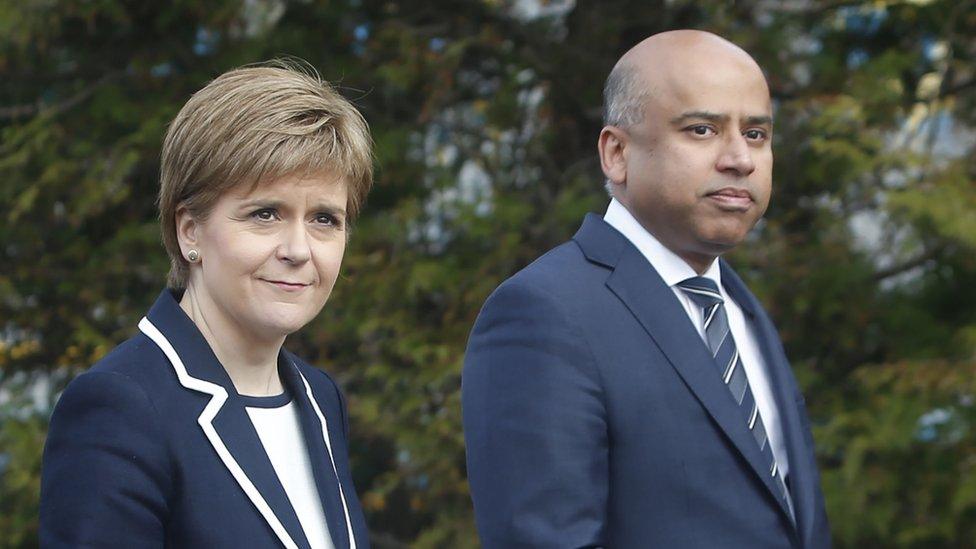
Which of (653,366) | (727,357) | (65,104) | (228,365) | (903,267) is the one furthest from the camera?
(65,104)

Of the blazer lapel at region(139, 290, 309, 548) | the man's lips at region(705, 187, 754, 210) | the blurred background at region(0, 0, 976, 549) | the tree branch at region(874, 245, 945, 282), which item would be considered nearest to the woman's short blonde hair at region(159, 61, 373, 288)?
the blazer lapel at region(139, 290, 309, 548)

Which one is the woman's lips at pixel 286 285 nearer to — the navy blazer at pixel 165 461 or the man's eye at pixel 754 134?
the navy blazer at pixel 165 461

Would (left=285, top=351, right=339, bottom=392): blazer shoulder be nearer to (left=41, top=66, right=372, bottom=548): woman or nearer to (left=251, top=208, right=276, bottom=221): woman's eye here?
(left=41, top=66, right=372, bottom=548): woman

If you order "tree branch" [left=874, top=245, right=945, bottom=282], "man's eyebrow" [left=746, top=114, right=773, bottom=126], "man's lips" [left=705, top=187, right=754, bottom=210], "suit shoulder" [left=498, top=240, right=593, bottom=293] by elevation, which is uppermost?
"tree branch" [left=874, top=245, right=945, bottom=282]

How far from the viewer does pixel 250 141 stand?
248 cm

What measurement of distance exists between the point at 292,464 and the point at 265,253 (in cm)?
39

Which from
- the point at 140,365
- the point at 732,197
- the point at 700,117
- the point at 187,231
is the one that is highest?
the point at 700,117

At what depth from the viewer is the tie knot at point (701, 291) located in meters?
2.86

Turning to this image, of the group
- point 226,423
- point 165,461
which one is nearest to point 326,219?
point 226,423

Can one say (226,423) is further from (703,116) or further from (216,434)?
(703,116)

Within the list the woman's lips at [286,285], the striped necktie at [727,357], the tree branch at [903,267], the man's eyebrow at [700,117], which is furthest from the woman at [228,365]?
the tree branch at [903,267]

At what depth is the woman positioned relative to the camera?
2.30 meters

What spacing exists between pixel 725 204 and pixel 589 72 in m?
3.98

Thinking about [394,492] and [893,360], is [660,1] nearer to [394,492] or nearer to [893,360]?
[893,360]
